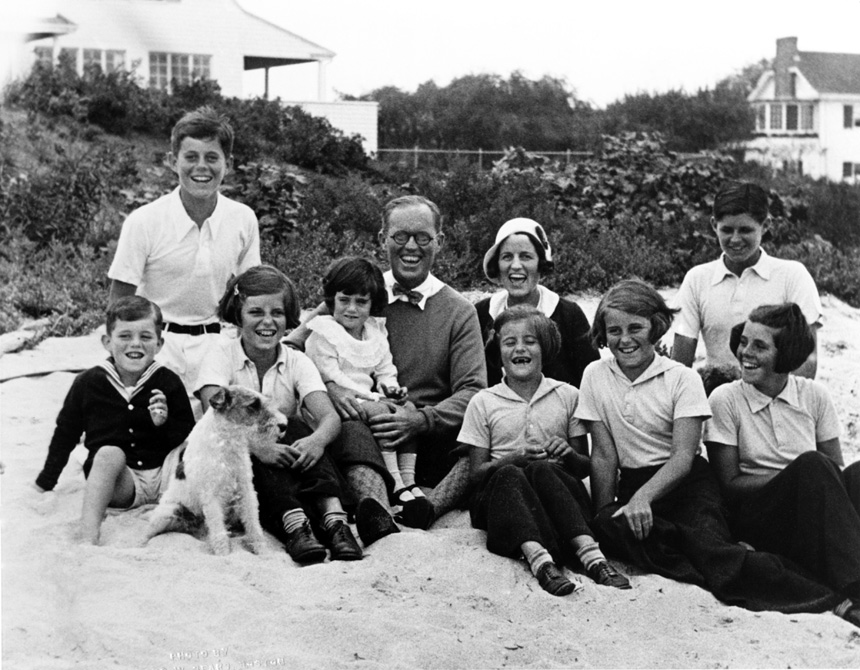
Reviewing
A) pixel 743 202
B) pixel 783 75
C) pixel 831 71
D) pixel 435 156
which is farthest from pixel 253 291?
pixel 783 75

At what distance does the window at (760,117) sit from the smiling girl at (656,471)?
1812cm

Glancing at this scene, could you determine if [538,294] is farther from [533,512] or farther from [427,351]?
[533,512]

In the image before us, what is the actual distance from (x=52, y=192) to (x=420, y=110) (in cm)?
725

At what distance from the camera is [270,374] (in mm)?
4355

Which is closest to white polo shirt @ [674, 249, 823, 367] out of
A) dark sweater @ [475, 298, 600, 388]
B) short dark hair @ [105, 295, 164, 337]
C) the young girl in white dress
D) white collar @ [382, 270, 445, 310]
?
dark sweater @ [475, 298, 600, 388]

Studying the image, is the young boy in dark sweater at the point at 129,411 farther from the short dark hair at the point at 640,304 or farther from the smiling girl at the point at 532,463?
the short dark hair at the point at 640,304

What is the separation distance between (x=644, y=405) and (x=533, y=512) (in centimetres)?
72

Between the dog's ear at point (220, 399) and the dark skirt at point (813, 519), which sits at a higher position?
the dog's ear at point (220, 399)

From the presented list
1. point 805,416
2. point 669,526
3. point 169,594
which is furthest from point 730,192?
point 169,594

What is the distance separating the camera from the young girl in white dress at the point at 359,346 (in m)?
4.58

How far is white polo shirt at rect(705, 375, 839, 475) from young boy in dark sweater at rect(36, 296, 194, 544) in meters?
2.38

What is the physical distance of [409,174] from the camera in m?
12.7

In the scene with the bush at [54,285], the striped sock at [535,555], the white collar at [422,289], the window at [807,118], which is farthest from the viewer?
the window at [807,118]

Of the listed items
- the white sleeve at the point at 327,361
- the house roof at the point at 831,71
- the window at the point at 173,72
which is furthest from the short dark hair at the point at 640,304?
the window at the point at 173,72
